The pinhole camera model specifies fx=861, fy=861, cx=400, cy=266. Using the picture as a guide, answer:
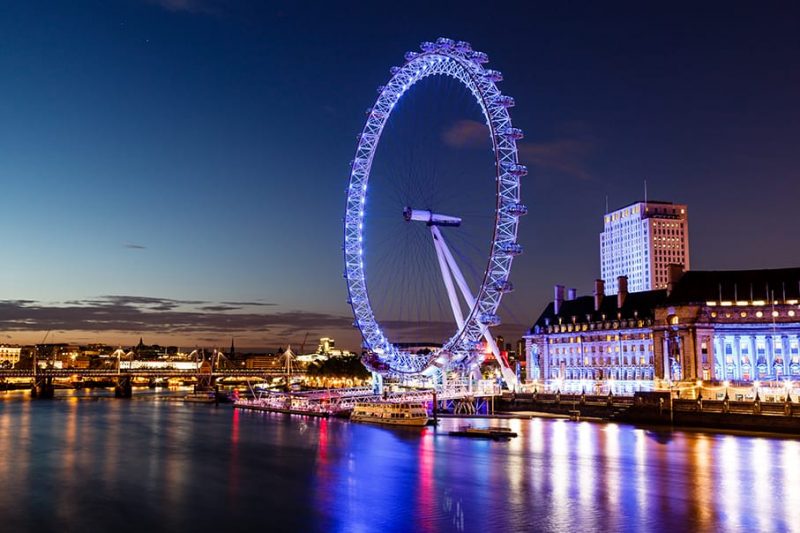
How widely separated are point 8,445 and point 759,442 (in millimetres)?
53651

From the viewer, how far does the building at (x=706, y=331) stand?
3460 inches

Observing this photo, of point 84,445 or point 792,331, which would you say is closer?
point 84,445

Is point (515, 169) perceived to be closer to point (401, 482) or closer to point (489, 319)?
point (489, 319)

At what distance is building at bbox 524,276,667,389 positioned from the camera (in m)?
100

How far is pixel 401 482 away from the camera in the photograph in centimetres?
4478

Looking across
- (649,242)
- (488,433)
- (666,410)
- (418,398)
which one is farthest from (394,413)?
(649,242)

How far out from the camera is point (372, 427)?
255ft

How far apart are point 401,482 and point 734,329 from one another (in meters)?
57.3

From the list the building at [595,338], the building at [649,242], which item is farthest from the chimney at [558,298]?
the building at [649,242]

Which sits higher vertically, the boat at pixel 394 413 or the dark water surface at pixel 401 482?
the boat at pixel 394 413

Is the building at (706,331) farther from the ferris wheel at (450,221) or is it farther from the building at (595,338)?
the ferris wheel at (450,221)

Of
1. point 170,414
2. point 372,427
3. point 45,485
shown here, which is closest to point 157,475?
point 45,485

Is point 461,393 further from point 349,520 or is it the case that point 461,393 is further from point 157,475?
point 349,520

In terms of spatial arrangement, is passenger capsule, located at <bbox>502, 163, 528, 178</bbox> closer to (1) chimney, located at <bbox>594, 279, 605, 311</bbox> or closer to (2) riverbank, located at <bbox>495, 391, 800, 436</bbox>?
(2) riverbank, located at <bbox>495, 391, 800, 436</bbox>
